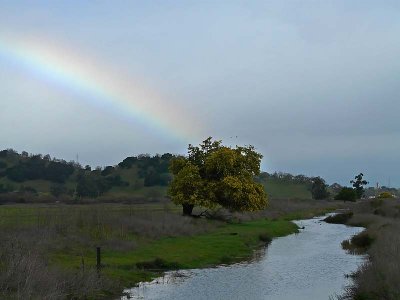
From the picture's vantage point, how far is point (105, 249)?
1323 inches

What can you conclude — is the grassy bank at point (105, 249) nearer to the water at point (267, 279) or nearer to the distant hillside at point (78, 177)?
the water at point (267, 279)

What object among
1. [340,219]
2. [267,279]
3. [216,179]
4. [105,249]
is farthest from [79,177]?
[267,279]

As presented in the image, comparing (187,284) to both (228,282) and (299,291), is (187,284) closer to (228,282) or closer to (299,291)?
(228,282)

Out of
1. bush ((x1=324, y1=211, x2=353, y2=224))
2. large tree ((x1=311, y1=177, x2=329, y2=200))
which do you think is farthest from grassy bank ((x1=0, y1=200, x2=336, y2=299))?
large tree ((x1=311, y1=177, x2=329, y2=200))

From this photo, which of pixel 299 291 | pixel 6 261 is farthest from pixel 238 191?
pixel 6 261

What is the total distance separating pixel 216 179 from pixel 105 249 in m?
25.0

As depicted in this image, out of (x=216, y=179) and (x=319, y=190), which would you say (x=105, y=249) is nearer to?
(x=216, y=179)

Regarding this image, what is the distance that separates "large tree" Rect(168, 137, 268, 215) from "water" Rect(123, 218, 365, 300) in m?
14.2

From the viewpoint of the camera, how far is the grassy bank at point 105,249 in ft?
63.6

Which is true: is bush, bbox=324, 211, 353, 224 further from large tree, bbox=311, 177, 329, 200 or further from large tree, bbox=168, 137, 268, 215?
large tree, bbox=311, 177, 329, 200

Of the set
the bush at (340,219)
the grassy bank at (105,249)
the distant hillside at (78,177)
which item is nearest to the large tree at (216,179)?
the grassy bank at (105,249)

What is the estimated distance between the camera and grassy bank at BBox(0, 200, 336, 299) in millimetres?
19375

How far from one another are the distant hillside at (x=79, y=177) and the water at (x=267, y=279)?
109 m

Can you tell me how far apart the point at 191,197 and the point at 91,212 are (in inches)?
574
